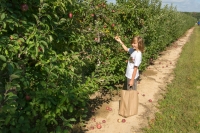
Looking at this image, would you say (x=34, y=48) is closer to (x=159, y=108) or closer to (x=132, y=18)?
(x=159, y=108)

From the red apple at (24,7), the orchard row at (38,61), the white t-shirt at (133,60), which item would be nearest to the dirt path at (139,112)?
the white t-shirt at (133,60)

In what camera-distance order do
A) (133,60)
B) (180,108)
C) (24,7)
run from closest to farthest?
(24,7), (133,60), (180,108)

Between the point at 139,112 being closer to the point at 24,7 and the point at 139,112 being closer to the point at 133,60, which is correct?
the point at 133,60

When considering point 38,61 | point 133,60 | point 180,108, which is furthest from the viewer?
point 180,108

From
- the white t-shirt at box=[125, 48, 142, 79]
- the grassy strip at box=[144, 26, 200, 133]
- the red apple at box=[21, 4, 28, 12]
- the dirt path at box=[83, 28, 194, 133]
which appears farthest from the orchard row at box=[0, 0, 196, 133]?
the grassy strip at box=[144, 26, 200, 133]

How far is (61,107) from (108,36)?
7.09 feet

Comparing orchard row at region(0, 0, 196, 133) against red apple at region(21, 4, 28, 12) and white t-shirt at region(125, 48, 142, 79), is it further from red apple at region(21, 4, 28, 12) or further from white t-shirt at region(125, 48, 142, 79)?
white t-shirt at region(125, 48, 142, 79)

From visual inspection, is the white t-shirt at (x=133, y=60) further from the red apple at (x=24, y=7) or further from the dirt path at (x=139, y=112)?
the red apple at (x=24, y=7)

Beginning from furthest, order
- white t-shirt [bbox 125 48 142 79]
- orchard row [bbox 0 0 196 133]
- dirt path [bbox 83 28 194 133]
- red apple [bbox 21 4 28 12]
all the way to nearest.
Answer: white t-shirt [bbox 125 48 142 79] → dirt path [bbox 83 28 194 133] → red apple [bbox 21 4 28 12] → orchard row [bbox 0 0 196 133]

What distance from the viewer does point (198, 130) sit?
150 inches

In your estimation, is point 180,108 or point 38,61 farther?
point 180,108

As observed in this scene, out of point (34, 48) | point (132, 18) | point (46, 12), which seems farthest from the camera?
point (132, 18)

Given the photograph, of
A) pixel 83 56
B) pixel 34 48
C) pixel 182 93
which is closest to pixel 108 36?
pixel 83 56

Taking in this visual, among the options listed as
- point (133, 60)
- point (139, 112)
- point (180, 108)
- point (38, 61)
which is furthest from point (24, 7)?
point (180, 108)
